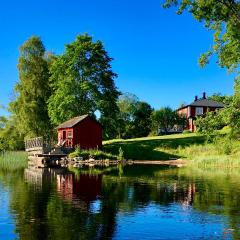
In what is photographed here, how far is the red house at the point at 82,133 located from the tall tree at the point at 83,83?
346 centimetres

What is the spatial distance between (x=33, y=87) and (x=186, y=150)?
29637mm

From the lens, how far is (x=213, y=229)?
15.9 m

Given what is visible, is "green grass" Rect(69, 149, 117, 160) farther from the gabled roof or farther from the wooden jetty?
the gabled roof

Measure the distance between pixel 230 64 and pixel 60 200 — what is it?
53.6 ft

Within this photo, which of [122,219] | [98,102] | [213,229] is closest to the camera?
[213,229]

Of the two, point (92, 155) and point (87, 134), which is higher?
point (87, 134)

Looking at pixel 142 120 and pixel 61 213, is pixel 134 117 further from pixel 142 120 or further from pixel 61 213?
pixel 61 213

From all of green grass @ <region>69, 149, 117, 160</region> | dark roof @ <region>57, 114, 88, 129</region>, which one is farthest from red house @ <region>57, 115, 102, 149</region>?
green grass @ <region>69, 149, 117, 160</region>

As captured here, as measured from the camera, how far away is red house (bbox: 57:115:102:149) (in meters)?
62.4

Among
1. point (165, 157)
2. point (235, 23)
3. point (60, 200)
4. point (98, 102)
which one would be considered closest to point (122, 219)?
point (60, 200)

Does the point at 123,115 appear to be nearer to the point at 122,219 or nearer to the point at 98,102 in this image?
the point at 98,102

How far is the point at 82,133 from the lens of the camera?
63188 millimetres

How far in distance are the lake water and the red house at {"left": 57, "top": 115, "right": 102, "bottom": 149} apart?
31.8m

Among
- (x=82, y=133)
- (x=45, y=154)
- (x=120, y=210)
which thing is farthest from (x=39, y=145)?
(x=120, y=210)
